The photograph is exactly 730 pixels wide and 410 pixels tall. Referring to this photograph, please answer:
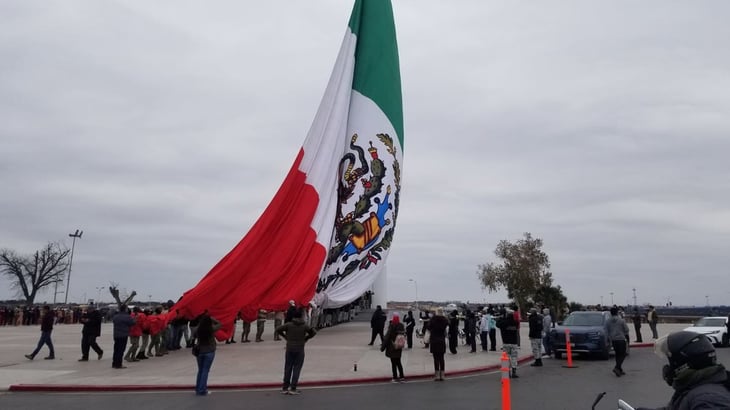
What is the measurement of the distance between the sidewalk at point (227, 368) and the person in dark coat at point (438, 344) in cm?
54

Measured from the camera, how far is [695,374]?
2.65m

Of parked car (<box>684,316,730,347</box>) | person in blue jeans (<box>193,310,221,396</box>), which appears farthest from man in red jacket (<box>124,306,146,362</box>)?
parked car (<box>684,316,730,347</box>)

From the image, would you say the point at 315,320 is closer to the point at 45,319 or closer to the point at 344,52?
the point at 45,319

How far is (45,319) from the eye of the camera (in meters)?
16.2

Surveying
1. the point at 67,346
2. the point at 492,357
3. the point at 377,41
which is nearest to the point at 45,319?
the point at 67,346

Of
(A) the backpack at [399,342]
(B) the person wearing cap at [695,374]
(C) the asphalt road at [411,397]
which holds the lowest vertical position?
(C) the asphalt road at [411,397]

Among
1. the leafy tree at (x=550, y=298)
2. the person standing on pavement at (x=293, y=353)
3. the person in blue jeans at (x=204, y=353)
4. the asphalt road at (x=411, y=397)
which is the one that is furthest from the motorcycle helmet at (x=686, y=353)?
the leafy tree at (x=550, y=298)

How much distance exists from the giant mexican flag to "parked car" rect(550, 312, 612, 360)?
1103 centimetres

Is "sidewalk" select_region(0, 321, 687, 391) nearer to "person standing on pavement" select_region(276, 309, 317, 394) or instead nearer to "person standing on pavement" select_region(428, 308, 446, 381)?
"person standing on pavement" select_region(428, 308, 446, 381)

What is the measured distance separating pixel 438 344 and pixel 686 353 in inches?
392

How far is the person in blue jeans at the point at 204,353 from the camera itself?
1049 centimetres

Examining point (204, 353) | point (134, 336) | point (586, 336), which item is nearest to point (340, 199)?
point (134, 336)

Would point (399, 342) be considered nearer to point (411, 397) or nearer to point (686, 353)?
point (411, 397)

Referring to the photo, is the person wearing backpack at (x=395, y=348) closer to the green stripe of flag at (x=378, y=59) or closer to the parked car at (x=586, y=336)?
the parked car at (x=586, y=336)
